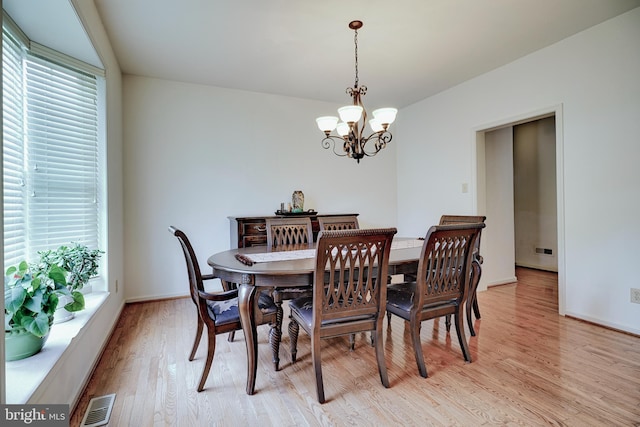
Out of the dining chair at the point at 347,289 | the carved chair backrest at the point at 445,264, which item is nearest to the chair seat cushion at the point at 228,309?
the dining chair at the point at 347,289

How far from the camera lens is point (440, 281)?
207 centimetres

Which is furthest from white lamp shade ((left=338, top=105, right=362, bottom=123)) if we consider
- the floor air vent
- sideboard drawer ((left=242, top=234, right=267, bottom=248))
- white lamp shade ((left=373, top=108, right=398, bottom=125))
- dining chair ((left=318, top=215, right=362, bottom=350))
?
the floor air vent

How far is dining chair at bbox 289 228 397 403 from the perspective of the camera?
5.60ft

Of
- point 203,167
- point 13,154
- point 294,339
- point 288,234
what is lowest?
point 294,339

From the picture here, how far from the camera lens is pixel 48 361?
1464mm

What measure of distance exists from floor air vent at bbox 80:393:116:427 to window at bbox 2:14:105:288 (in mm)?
916

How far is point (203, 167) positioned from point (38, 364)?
9.23ft

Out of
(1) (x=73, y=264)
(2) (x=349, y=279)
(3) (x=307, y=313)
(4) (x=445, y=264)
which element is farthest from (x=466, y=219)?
(1) (x=73, y=264)

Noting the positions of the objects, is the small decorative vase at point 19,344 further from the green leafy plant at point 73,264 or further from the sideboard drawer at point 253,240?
Result: the sideboard drawer at point 253,240

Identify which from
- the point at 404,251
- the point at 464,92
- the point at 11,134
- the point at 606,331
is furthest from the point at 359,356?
the point at 464,92

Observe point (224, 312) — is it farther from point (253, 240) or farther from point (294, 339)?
point (253, 240)

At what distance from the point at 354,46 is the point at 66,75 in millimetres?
2380

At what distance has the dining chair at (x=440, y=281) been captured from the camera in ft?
6.45

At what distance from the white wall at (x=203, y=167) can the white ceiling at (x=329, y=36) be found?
0.31 metres
